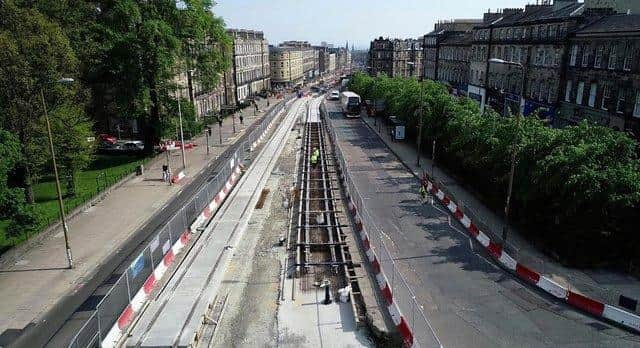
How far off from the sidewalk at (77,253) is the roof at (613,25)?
37.0m

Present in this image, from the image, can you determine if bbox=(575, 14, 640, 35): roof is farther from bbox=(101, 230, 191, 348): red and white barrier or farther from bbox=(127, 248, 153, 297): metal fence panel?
Result: bbox=(127, 248, 153, 297): metal fence panel

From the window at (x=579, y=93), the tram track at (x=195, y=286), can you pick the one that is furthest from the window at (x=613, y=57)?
the tram track at (x=195, y=286)

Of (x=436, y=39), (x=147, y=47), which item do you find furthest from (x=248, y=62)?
(x=147, y=47)

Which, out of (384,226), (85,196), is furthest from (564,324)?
(85,196)

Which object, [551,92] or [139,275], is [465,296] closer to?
[139,275]

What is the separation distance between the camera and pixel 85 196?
31828 millimetres

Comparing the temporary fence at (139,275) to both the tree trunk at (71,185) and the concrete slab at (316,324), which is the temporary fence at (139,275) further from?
the tree trunk at (71,185)

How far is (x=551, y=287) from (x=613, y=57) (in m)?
27.9

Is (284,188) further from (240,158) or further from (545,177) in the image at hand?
(545,177)

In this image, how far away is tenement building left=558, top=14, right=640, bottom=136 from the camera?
3494cm

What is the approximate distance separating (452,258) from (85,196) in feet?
82.7

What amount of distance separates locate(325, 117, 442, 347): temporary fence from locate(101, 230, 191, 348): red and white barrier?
961cm

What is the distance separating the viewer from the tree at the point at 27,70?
25539 mm

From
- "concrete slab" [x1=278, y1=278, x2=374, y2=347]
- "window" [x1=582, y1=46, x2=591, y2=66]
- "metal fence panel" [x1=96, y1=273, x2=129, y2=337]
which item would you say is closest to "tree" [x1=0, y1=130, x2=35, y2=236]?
"metal fence panel" [x1=96, y1=273, x2=129, y2=337]
